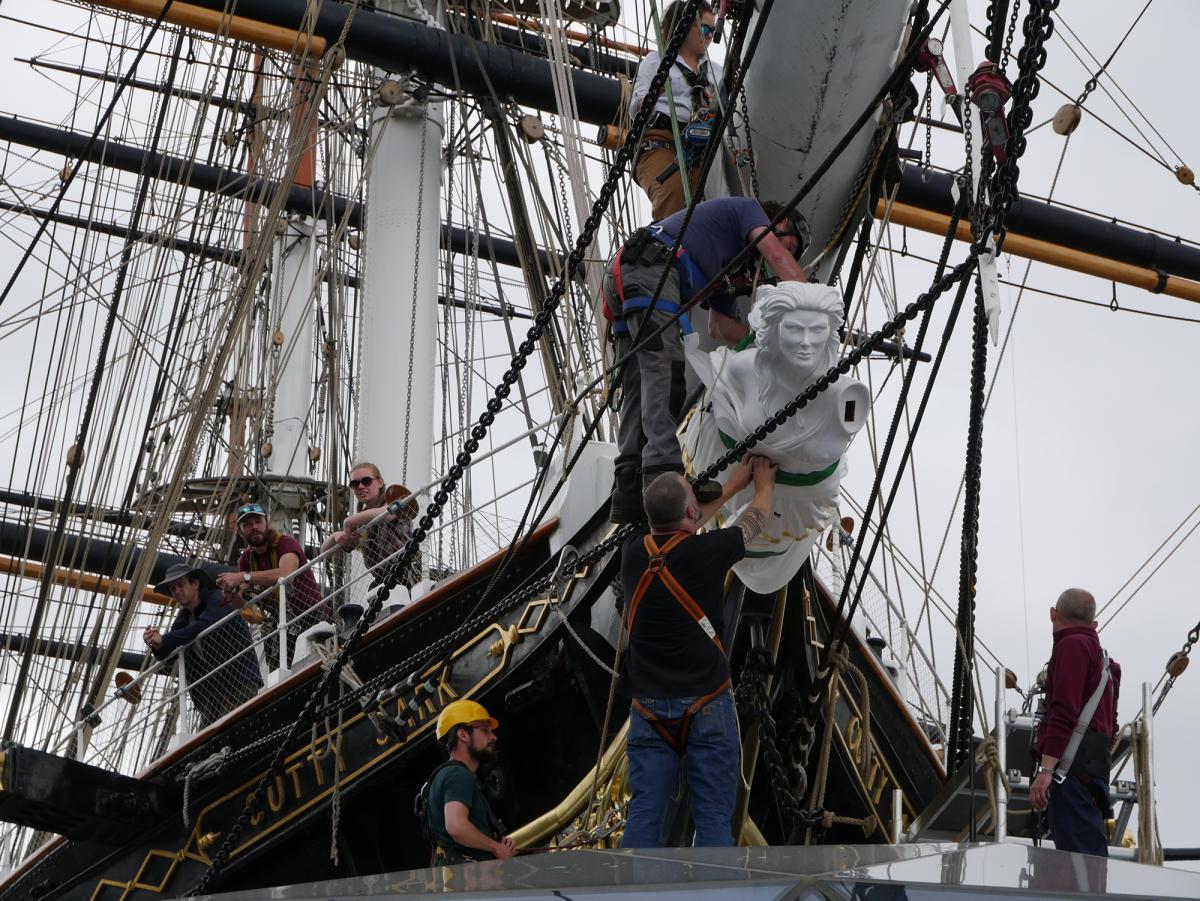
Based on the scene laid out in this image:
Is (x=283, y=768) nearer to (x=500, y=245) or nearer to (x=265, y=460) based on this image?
(x=265, y=460)

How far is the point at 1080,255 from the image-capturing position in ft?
38.7

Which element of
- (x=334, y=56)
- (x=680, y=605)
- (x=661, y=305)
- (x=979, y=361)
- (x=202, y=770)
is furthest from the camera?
(x=334, y=56)

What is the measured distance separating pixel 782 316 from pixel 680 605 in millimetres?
777

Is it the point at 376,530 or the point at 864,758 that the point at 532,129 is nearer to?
the point at 376,530

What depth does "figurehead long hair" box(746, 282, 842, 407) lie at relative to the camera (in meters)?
4.37

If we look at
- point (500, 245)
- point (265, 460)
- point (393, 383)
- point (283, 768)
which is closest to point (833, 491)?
point (283, 768)

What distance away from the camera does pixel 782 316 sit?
4383mm

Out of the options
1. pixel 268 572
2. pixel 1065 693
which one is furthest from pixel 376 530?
pixel 1065 693

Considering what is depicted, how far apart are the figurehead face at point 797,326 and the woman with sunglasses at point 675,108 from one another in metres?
0.99

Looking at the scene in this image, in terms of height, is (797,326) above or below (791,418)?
above

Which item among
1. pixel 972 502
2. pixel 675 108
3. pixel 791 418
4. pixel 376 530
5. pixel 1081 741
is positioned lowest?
pixel 1081 741

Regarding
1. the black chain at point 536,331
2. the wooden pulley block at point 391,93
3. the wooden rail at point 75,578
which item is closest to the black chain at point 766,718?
the black chain at point 536,331

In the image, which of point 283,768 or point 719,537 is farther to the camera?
point 283,768

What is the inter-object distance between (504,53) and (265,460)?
18.0 ft
